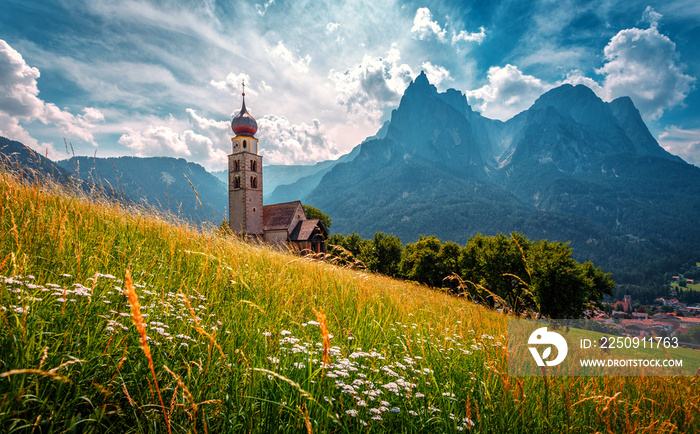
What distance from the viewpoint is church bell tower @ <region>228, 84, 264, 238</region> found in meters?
50.5

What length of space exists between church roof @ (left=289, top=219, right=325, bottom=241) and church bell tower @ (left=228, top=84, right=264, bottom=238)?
664 cm

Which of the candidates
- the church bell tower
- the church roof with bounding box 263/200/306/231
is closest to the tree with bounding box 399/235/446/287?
the church roof with bounding box 263/200/306/231

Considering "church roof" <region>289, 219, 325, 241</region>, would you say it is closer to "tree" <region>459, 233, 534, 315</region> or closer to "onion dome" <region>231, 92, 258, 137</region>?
"onion dome" <region>231, 92, 258, 137</region>

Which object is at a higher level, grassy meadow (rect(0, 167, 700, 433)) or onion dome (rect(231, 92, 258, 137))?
onion dome (rect(231, 92, 258, 137))

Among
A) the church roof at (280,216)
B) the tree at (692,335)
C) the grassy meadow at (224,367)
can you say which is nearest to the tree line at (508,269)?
the grassy meadow at (224,367)

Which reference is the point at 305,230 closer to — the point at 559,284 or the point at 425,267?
the point at 425,267

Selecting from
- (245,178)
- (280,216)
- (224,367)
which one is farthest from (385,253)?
(224,367)

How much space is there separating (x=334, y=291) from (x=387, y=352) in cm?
207

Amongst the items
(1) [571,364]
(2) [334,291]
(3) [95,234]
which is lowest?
(1) [571,364]

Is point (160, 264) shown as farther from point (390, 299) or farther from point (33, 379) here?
point (390, 299)

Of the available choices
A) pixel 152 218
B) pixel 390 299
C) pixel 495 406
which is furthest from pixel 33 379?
pixel 152 218

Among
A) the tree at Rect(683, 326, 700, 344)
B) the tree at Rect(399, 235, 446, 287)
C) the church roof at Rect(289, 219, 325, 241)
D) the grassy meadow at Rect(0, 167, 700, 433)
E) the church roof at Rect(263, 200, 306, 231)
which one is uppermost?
the church roof at Rect(263, 200, 306, 231)

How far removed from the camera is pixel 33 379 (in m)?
1.90

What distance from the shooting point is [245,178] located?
167 ft
